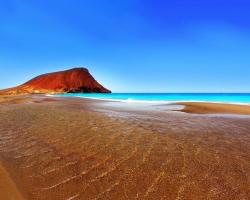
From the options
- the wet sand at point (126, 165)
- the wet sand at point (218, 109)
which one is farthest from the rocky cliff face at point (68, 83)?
the wet sand at point (126, 165)

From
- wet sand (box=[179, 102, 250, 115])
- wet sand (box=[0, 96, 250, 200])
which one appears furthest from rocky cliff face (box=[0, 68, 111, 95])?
wet sand (box=[0, 96, 250, 200])

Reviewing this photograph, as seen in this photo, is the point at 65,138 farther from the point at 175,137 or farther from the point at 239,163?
the point at 239,163

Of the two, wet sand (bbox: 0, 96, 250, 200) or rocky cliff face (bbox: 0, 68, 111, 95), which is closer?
wet sand (bbox: 0, 96, 250, 200)

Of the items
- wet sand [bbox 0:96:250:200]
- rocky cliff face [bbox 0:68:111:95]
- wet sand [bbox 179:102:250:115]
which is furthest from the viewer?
rocky cliff face [bbox 0:68:111:95]

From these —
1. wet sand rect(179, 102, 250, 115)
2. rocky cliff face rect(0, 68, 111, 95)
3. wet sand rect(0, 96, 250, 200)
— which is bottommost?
wet sand rect(0, 96, 250, 200)

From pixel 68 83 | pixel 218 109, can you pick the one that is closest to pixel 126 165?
pixel 218 109

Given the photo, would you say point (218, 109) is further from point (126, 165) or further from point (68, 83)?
point (68, 83)

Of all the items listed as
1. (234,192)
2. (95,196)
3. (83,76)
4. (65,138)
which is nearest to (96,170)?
(95,196)

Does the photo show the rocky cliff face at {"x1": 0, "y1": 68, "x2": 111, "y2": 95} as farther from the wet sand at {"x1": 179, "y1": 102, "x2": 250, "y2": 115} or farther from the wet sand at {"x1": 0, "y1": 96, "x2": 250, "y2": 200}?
the wet sand at {"x1": 0, "y1": 96, "x2": 250, "y2": 200}

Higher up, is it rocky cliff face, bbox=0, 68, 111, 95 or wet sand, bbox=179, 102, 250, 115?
rocky cliff face, bbox=0, 68, 111, 95

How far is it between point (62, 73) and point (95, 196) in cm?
17751

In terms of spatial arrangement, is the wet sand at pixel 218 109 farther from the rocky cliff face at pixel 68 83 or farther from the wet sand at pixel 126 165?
the rocky cliff face at pixel 68 83

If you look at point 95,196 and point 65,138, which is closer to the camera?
point 95,196

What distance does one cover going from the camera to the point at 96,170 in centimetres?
394
